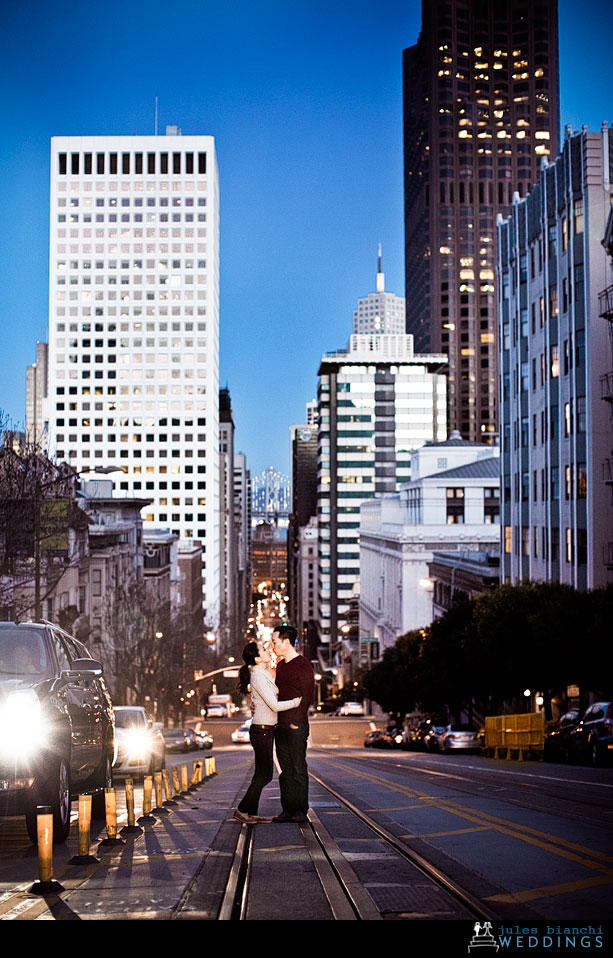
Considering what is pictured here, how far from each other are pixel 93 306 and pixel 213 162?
30182 mm

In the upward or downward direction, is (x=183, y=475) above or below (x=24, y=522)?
above

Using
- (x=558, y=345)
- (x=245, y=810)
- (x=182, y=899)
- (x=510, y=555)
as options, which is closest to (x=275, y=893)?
(x=182, y=899)

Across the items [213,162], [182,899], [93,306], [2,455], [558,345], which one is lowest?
[182,899]

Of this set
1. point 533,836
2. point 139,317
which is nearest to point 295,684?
point 533,836

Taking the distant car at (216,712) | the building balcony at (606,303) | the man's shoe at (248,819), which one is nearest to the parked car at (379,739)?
the building balcony at (606,303)

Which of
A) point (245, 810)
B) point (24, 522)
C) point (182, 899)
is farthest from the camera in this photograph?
point (24, 522)

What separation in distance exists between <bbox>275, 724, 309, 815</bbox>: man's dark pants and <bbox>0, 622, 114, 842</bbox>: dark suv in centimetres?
239

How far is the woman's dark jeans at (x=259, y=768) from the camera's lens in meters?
13.1

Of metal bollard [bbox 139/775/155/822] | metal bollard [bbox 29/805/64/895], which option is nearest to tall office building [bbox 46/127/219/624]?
metal bollard [bbox 139/775/155/822]

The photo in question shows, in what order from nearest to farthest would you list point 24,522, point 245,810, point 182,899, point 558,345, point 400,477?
1. point 182,899
2. point 245,810
3. point 24,522
4. point 558,345
5. point 400,477

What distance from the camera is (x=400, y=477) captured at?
17500 cm

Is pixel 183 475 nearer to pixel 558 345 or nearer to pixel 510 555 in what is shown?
pixel 510 555

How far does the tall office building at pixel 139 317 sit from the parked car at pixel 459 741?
12863 centimetres

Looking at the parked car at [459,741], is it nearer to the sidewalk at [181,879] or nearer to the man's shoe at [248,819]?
the sidewalk at [181,879]
